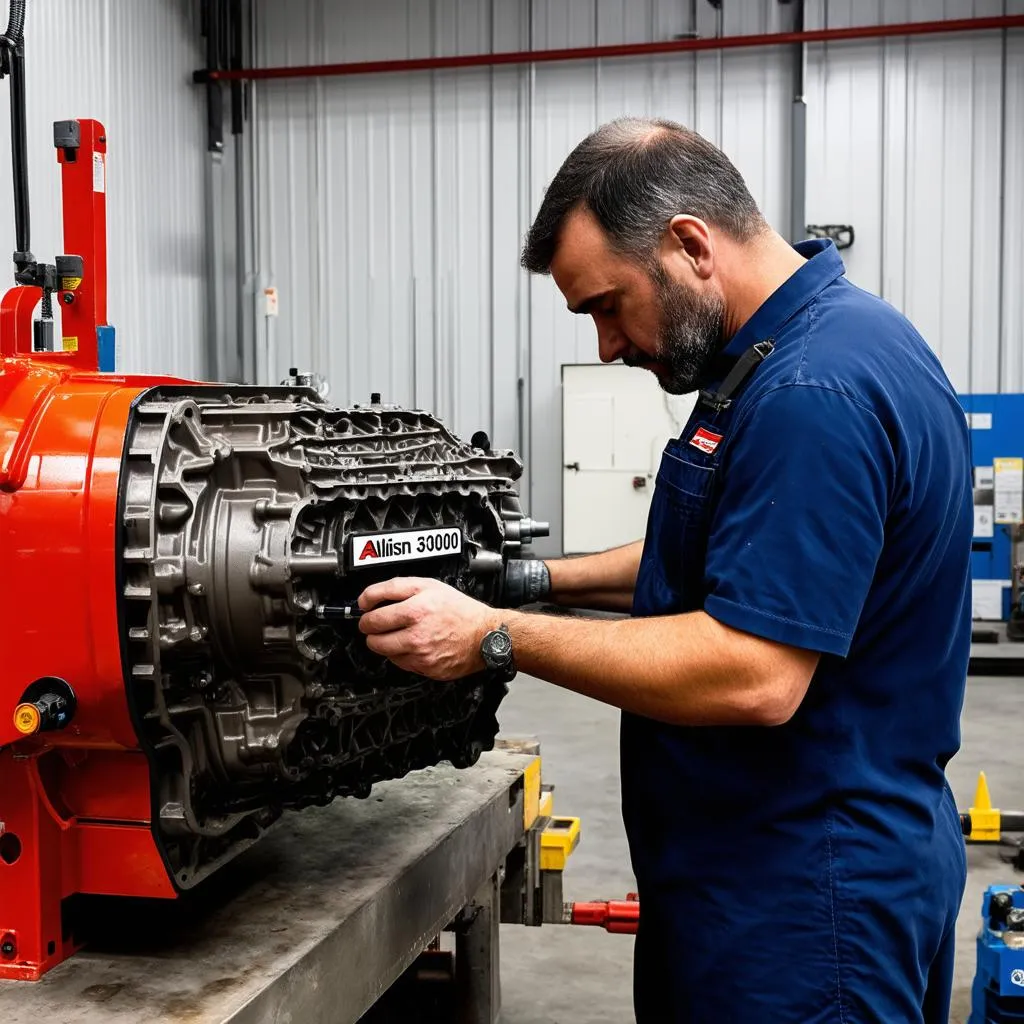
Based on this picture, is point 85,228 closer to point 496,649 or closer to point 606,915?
point 496,649

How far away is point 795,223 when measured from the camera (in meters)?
7.59

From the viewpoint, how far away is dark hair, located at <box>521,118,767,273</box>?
55.2 inches

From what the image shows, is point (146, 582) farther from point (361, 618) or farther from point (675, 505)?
point (675, 505)

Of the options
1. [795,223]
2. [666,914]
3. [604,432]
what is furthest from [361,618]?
[795,223]

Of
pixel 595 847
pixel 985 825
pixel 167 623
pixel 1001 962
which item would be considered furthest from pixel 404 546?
pixel 985 825

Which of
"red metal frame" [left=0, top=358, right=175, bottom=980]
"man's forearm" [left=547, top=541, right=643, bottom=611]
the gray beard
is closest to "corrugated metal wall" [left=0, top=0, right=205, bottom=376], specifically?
"man's forearm" [left=547, top=541, right=643, bottom=611]

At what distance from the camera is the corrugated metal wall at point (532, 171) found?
763 cm

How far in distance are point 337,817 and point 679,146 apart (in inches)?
45.6

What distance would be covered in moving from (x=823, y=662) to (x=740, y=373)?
1.18ft

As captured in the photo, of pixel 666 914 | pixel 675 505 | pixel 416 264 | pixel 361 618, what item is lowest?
pixel 666 914

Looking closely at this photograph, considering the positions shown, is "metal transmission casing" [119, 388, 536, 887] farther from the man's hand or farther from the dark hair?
the dark hair

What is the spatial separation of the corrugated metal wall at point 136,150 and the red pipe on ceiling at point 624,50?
52 centimetres

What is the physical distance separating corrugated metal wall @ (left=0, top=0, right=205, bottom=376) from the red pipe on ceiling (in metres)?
0.52

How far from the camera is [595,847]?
13.2 ft
